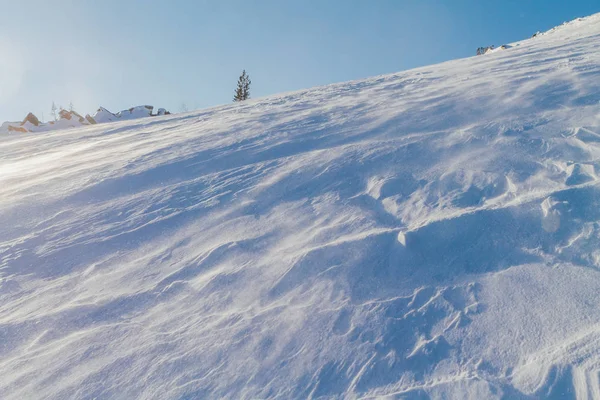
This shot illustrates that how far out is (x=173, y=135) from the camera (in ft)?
20.6

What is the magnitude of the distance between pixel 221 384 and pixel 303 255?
0.94 metres

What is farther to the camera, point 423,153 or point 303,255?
point 423,153

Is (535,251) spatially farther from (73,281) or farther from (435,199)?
(73,281)

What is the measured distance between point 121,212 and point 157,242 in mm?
760

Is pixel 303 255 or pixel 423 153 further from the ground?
pixel 423 153

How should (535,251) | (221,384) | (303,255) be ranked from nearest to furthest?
(221,384) < (535,251) < (303,255)

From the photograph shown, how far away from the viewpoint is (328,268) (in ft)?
7.96

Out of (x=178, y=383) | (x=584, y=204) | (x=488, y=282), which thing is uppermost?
(x=584, y=204)

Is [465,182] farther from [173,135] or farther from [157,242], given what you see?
[173,135]

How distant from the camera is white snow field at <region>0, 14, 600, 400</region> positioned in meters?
1.81

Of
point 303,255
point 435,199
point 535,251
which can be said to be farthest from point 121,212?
point 535,251

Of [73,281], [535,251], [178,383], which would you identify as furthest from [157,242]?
[535,251]

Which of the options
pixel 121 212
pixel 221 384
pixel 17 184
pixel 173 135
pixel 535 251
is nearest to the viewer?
pixel 221 384

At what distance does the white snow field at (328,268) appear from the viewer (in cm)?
181
